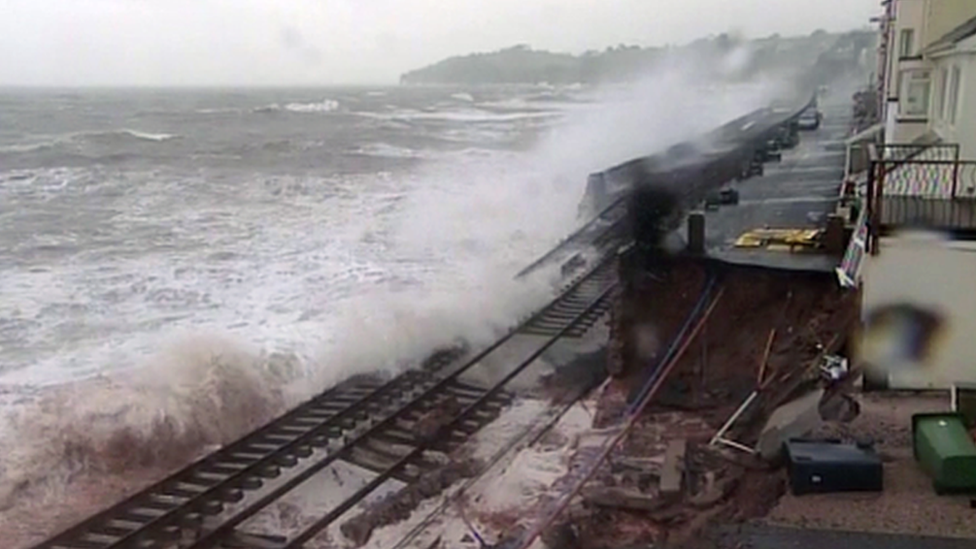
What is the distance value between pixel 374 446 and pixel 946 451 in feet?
18.8

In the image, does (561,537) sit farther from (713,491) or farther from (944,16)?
(944,16)

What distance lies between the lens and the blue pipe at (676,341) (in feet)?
41.0

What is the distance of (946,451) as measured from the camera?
24.6ft

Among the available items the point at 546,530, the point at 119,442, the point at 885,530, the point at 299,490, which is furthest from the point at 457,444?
the point at 885,530

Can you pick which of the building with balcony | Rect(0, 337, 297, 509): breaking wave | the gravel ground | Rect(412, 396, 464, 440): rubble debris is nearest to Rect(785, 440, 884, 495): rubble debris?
the gravel ground

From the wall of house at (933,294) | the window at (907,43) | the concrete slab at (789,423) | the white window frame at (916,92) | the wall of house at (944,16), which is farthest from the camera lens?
the window at (907,43)

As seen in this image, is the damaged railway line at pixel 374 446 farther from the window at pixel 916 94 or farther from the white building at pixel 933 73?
the window at pixel 916 94

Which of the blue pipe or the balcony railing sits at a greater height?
the balcony railing

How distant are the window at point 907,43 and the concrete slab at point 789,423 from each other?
1277cm

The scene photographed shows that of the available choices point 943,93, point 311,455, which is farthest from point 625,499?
point 943,93

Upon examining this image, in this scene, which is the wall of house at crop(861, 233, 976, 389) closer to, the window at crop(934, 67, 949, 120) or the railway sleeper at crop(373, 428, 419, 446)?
the railway sleeper at crop(373, 428, 419, 446)

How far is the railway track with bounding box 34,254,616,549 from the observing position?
27.9 feet

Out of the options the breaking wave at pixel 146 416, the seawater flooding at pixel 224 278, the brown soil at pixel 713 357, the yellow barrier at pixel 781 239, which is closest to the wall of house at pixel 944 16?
the yellow barrier at pixel 781 239

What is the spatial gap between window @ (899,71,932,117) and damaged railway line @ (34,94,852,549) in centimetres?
462
